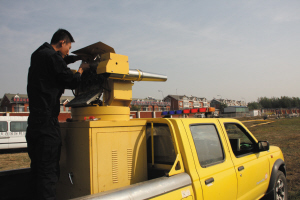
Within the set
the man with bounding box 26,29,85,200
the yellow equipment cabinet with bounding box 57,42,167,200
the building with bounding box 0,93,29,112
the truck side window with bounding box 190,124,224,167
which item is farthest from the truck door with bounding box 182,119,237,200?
the building with bounding box 0,93,29,112

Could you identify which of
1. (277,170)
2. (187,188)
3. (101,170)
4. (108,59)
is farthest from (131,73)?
(277,170)

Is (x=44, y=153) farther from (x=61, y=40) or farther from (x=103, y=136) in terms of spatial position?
(x=61, y=40)

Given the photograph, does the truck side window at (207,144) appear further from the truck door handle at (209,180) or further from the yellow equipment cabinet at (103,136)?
the yellow equipment cabinet at (103,136)

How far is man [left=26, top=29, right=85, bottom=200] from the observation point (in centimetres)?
199

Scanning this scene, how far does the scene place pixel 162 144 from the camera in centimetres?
280

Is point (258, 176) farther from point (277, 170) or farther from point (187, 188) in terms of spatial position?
point (187, 188)

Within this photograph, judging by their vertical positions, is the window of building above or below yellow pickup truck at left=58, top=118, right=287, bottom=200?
above

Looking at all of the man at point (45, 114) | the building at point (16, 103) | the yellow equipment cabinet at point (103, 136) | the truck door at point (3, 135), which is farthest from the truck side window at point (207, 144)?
the building at point (16, 103)

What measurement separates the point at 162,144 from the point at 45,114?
1365 millimetres

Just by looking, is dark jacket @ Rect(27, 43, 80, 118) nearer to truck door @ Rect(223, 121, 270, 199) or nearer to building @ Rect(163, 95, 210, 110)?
truck door @ Rect(223, 121, 270, 199)

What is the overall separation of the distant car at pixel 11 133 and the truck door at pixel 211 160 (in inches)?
549

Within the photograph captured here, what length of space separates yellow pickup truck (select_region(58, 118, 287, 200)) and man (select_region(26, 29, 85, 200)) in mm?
344

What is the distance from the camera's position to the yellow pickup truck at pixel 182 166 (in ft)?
7.25

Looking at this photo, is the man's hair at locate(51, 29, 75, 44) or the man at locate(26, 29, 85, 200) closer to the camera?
the man at locate(26, 29, 85, 200)
